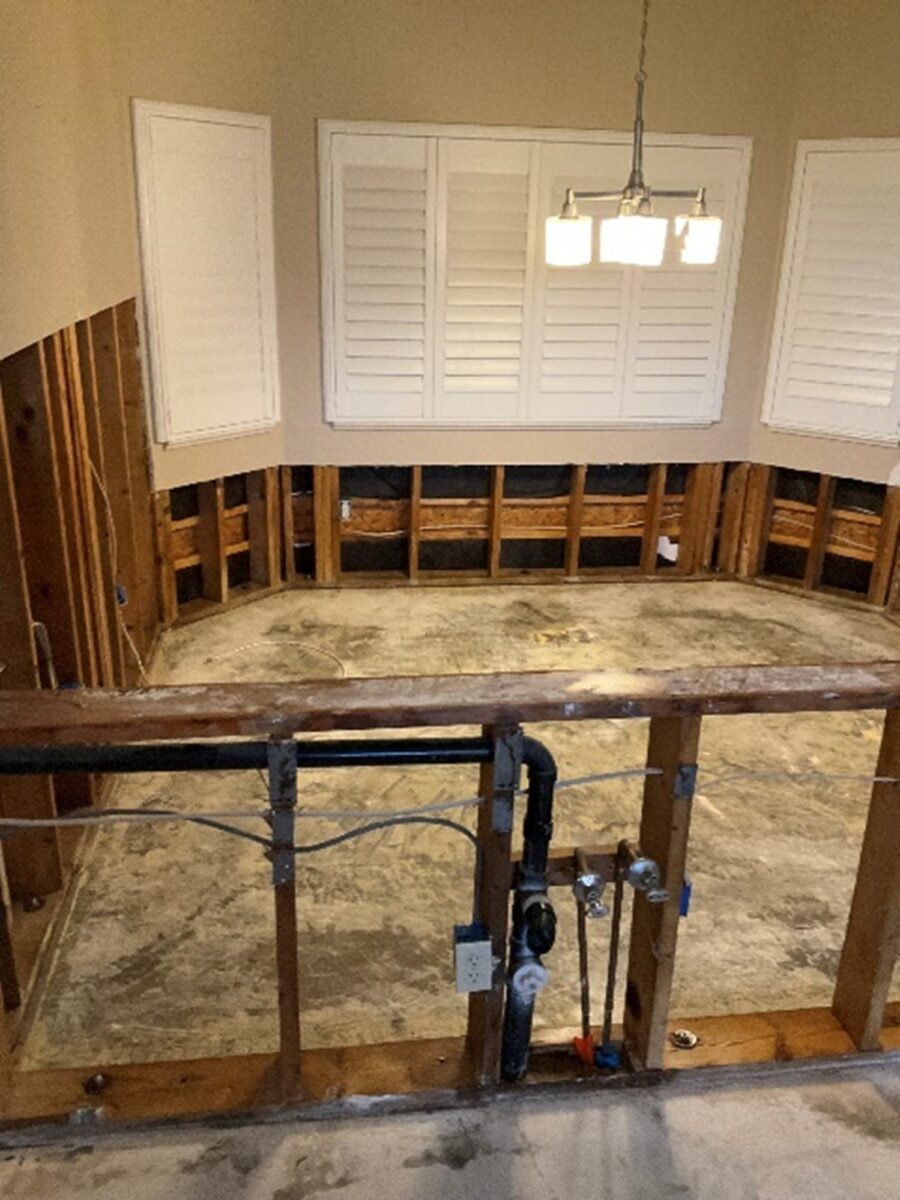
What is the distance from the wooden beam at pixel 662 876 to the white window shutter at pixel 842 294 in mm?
4284

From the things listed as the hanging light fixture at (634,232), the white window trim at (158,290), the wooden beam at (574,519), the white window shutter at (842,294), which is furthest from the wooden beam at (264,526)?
the white window shutter at (842,294)

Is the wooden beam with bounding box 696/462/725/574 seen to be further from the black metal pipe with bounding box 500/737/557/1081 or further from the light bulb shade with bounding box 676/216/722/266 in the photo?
the black metal pipe with bounding box 500/737/557/1081

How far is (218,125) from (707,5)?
2.47m

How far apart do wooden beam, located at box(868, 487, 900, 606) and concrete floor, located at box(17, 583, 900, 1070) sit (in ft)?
2.55

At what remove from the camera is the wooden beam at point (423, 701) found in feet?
3.83

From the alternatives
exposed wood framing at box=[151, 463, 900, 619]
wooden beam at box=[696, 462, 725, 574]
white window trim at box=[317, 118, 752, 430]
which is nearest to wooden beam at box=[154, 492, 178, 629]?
exposed wood framing at box=[151, 463, 900, 619]

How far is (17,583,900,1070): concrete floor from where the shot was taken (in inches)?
93.6

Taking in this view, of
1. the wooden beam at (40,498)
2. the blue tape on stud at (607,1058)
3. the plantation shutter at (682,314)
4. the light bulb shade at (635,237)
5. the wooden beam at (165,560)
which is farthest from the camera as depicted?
the plantation shutter at (682,314)

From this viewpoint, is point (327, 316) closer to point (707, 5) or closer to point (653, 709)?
point (707, 5)

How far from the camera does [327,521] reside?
548 centimetres

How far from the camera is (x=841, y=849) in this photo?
315 centimetres

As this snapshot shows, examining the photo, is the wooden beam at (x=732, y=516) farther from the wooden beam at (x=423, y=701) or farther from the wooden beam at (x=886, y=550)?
the wooden beam at (x=423, y=701)

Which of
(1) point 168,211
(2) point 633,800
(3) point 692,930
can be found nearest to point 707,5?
(1) point 168,211

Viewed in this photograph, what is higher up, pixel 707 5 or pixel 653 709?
pixel 707 5
